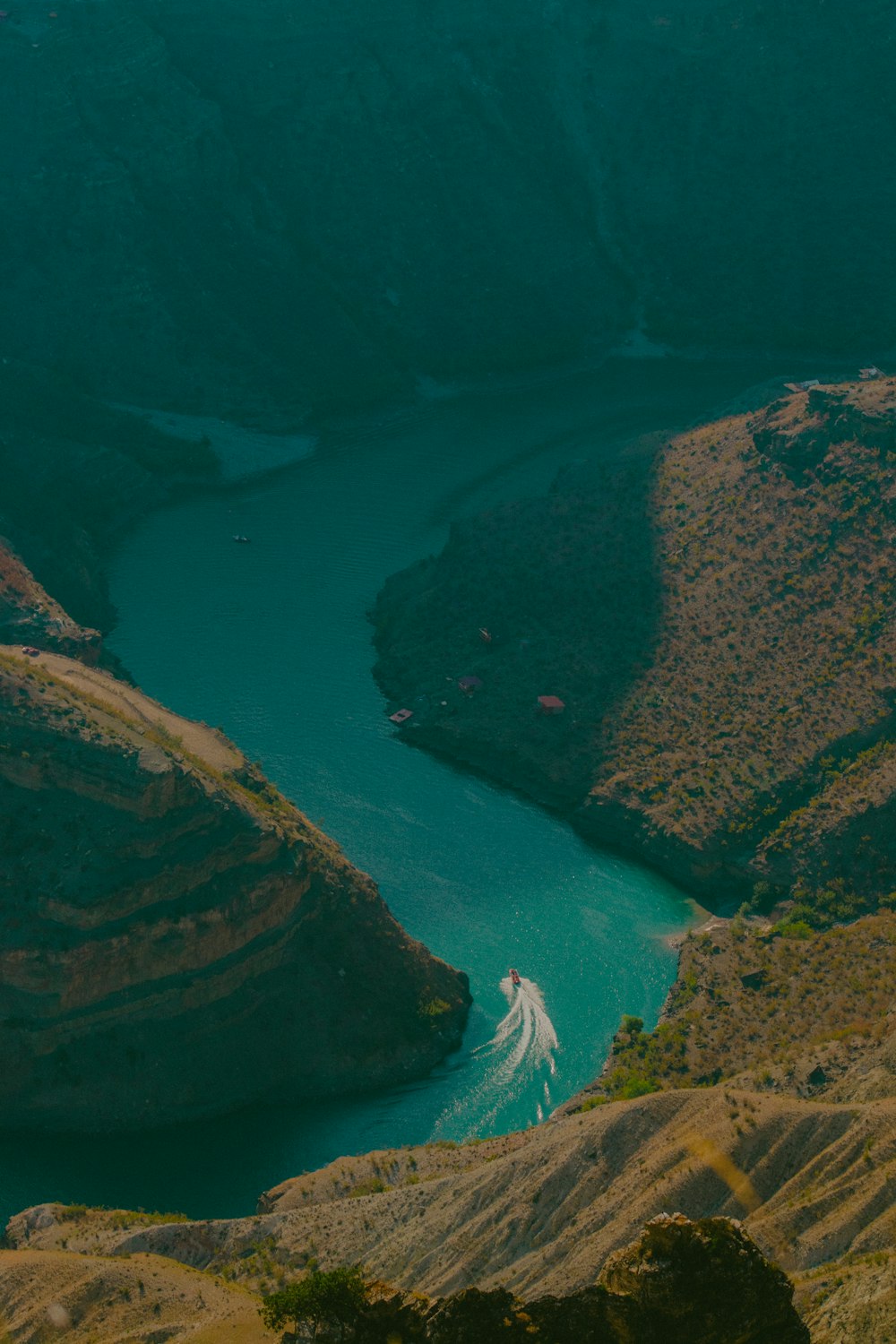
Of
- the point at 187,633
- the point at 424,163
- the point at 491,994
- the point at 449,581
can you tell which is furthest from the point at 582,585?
the point at 424,163

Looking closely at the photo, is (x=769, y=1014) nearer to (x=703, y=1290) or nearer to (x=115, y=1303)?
(x=115, y=1303)

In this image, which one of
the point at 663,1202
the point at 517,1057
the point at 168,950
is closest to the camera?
the point at 663,1202

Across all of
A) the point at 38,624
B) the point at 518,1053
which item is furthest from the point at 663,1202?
the point at 38,624

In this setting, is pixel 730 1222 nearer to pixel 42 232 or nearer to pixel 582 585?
pixel 582 585

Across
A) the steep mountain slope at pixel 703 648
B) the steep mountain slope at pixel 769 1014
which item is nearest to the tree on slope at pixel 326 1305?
the steep mountain slope at pixel 769 1014

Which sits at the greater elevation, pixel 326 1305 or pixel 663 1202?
pixel 326 1305

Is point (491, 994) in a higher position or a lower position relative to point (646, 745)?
lower
